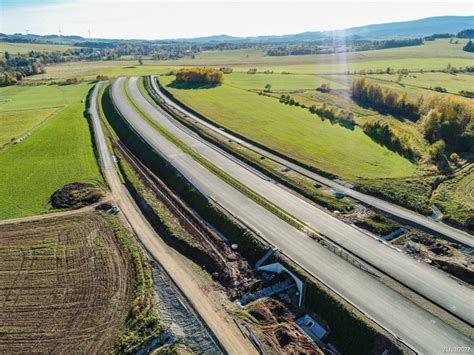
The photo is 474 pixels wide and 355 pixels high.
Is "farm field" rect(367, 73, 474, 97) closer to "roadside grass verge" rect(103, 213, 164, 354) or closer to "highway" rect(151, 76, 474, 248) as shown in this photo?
"highway" rect(151, 76, 474, 248)

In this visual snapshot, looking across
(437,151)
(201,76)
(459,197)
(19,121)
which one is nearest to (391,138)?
(437,151)

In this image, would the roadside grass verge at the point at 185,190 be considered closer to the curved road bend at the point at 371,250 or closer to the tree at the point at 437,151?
the curved road bend at the point at 371,250

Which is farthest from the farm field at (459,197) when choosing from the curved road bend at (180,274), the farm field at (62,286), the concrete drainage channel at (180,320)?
the farm field at (62,286)

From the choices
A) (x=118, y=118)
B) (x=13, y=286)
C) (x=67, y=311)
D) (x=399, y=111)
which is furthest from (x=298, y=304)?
(x=399, y=111)

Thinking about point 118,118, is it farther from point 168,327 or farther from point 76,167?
point 168,327

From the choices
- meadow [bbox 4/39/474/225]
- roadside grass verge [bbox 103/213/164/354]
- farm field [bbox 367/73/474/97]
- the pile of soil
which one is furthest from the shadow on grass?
the pile of soil

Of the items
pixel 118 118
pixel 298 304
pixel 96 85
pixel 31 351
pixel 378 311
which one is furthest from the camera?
pixel 96 85
